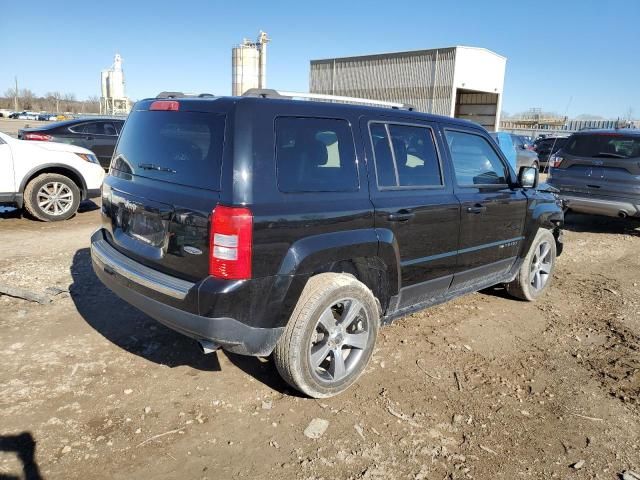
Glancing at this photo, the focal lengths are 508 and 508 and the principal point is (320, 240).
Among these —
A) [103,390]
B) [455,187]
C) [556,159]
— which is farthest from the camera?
[556,159]

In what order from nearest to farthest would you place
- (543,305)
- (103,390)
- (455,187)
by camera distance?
(103,390), (455,187), (543,305)

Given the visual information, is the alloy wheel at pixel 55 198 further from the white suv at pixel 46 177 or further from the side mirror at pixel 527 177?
the side mirror at pixel 527 177

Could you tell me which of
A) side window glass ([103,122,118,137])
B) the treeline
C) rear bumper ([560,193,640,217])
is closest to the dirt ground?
rear bumper ([560,193,640,217])

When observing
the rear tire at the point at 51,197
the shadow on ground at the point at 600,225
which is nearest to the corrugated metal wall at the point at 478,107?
the shadow on ground at the point at 600,225

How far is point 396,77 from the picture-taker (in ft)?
115

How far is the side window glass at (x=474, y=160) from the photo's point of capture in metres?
4.19

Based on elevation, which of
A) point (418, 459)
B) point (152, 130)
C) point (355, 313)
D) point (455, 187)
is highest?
point (152, 130)

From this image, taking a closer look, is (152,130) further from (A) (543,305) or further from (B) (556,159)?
(B) (556,159)

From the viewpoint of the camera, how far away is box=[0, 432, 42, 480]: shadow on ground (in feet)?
8.26

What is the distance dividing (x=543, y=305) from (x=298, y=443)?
351 centimetres

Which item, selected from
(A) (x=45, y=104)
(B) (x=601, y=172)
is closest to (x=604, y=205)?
(B) (x=601, y=172)

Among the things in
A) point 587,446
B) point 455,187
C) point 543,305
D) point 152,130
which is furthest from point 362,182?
point 543,305

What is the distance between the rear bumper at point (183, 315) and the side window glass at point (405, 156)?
134cm

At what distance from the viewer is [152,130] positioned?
11.0 ft
